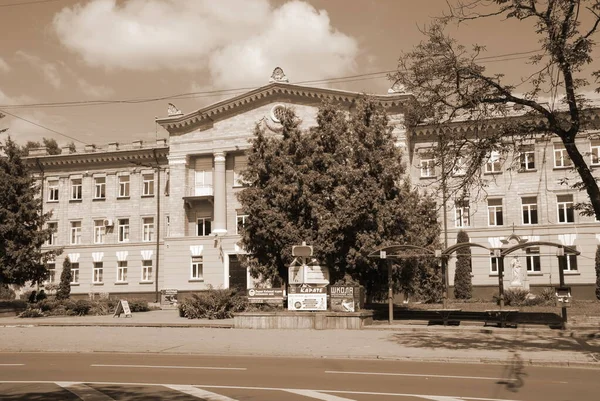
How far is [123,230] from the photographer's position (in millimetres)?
53188

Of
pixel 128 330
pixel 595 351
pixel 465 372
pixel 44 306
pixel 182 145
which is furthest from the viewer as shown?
pixel 182 145

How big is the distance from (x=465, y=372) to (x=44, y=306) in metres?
27.0

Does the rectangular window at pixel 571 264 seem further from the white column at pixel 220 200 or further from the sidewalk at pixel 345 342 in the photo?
the white column at pixel 220 200

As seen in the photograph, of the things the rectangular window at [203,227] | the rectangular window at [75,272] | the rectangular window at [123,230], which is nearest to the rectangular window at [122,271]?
the rectangular window at [123,230]

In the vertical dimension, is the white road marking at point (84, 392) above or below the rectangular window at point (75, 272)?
below

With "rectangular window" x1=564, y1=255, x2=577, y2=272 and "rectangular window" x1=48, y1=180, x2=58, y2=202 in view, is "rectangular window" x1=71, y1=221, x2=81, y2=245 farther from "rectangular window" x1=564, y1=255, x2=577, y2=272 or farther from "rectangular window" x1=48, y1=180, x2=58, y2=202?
"rectangular window" x1=564, y1=255, x2=577, y2=272

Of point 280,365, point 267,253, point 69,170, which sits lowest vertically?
point 280,365

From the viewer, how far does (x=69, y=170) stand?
5522cm

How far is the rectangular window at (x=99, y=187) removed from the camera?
5422 cm

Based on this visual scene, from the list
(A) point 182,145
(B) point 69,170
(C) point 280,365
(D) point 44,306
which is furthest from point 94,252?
(C) point 280,365

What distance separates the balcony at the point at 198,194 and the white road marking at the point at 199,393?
125ft

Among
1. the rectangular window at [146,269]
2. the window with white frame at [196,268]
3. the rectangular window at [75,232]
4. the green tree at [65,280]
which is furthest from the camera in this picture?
the rectangular window at [75,232]

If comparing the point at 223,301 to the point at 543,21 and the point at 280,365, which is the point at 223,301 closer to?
the point at 280,365

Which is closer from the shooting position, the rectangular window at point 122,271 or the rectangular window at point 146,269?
the rectangular window at point 146,269
